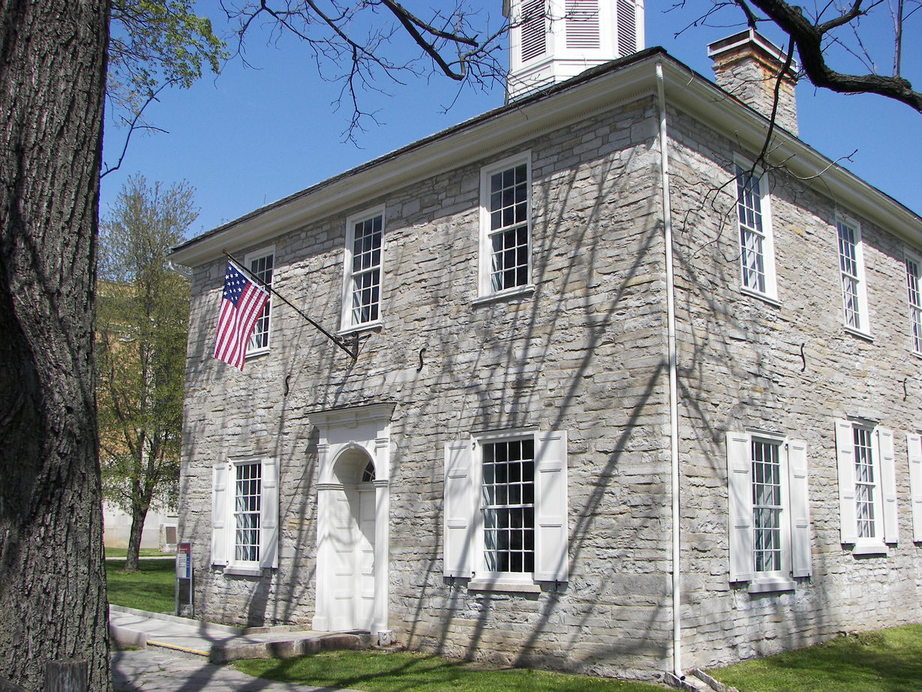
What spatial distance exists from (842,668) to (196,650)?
738cm

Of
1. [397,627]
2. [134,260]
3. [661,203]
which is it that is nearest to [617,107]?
[661,203]

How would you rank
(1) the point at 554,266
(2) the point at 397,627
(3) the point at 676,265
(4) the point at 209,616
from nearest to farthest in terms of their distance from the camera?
1. (3) the point at 676,265
2. (1) the point at 554,266
3. (2) the point at 397,627
4. (4) the point at 209,616

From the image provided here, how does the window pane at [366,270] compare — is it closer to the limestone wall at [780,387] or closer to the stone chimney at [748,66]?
the limestone wall at [780,387]

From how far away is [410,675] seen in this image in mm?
9656

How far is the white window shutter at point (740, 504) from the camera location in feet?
32.2

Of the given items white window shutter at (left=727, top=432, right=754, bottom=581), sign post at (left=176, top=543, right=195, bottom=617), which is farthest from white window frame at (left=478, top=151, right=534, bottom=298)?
sign post at (left=176, top=543, right=195, bottom=617)

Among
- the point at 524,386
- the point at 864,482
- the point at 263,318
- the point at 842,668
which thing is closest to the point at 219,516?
the point at 263,318

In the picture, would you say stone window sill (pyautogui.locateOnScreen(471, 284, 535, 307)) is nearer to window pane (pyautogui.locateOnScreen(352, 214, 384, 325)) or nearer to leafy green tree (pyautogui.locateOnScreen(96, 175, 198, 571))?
window pane (pyautogui.locateOnScreen(352, 214, 384, 325))

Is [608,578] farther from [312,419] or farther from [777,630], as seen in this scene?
[312,419]

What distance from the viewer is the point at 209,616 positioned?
583 inches

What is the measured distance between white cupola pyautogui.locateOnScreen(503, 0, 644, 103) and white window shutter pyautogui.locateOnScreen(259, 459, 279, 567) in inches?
270

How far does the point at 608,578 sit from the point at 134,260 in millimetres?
20912

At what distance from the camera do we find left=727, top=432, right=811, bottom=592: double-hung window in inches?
392

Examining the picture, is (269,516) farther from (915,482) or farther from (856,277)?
(915,482)
